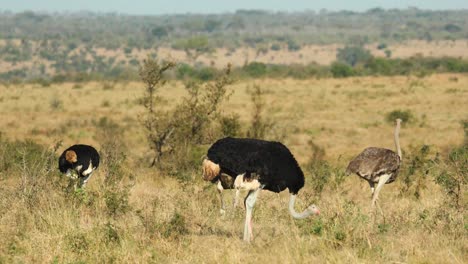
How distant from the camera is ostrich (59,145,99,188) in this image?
9.12 meters

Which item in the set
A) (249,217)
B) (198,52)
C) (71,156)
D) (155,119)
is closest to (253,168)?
(249,217)

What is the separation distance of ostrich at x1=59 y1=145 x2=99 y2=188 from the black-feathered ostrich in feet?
7.77

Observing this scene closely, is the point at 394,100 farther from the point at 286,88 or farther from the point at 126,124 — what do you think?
the point at 126,124

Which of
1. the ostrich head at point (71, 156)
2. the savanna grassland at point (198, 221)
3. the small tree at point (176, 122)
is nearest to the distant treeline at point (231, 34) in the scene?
the small tree at point (176, 122)

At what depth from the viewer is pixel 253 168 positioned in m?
6.92

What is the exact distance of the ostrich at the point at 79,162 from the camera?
912cm

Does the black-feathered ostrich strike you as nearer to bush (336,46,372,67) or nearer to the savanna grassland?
the savanna grassland

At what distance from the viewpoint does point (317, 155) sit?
1773cm

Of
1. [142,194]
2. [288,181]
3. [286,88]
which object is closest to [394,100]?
[286,88]

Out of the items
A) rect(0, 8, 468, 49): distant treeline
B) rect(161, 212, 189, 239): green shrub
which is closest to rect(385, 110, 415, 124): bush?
rect(161, 212, 189, 239): green shrub

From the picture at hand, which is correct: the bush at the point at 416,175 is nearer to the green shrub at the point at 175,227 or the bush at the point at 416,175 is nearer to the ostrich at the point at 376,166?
the ostrich at the point at 376,166

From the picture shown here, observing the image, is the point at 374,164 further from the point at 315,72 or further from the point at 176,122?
the point at 315,72

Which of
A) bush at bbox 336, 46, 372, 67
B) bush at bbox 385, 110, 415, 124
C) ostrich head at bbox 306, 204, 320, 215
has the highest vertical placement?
ostrich head at bbox 306, 204, 320, 215

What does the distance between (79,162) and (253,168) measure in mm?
2975
